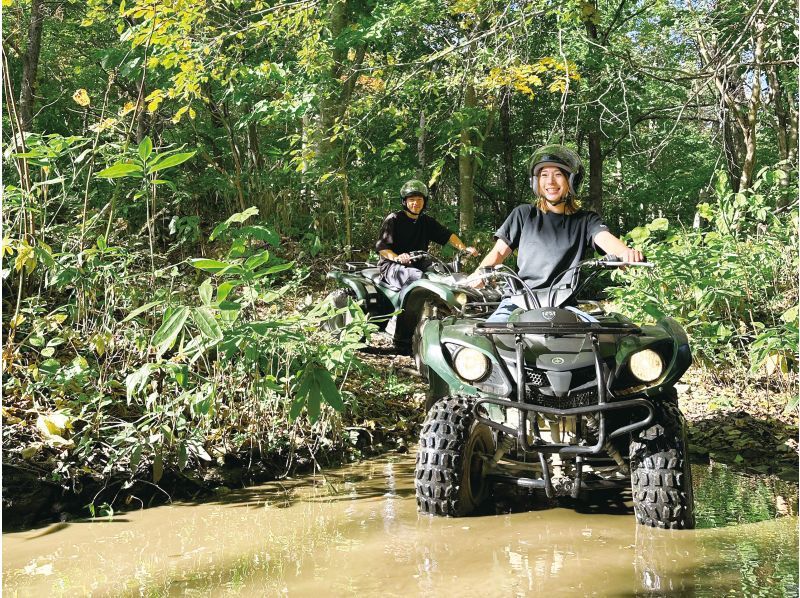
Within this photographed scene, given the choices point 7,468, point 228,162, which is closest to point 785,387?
point 7,468

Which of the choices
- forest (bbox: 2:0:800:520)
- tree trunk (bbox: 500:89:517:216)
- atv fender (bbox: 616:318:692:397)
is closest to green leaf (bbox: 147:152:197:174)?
forest (bbox: 2:0:800:520)

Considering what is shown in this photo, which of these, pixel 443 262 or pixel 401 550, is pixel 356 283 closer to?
pixel 443 262

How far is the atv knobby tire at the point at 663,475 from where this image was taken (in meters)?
3.50

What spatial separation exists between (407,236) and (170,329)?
14.1 feet

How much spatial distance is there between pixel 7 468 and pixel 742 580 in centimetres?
349

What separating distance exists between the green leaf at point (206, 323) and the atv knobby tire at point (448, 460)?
1.13 m

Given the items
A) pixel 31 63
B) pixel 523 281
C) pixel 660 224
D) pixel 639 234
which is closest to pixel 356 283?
pixel 639 234

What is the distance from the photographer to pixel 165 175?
393 inches

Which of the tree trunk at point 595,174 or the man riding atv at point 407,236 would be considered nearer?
the man riding atv at point 407,236

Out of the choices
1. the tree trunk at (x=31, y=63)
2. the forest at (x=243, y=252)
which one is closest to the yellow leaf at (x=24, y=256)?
the forest at (x=243, y=252)

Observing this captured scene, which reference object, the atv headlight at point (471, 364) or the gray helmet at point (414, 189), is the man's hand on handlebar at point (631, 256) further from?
the gray helmet at point (414, 189)

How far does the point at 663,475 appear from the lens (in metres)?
3.49

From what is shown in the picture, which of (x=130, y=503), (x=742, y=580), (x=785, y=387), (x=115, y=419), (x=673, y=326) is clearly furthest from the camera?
(x=785, y=387)

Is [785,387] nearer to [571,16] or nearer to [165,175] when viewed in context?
[571,16]
